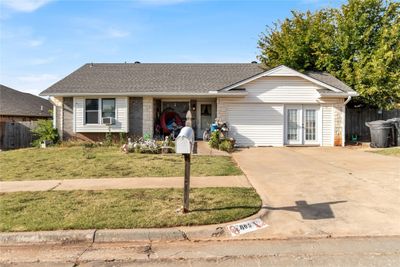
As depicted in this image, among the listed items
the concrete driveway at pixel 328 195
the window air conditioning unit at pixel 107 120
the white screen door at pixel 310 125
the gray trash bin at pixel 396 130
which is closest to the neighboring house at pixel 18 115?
the window air conditioning unit at pixel 107 120

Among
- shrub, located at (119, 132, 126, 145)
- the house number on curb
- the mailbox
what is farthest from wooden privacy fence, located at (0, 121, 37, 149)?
the house number on curb

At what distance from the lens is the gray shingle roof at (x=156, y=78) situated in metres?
17.3

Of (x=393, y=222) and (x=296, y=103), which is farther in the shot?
(x=296, y=103)

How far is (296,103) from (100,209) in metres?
13.1

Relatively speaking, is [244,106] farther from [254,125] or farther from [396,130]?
[396,130]

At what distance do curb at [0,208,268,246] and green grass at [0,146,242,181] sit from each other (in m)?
4.07

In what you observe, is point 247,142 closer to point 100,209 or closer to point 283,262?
point 100,209

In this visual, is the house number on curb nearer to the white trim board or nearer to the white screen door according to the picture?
the white trim board

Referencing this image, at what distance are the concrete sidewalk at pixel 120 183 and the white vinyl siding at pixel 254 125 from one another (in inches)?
324

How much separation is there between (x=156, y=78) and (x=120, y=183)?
1190cm

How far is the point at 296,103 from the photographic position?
16797 mm

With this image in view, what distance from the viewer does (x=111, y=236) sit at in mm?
4797

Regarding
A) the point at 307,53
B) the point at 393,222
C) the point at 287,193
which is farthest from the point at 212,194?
the point at 307,53

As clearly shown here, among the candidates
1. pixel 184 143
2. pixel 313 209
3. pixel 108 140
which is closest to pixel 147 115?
pixel 108 140
